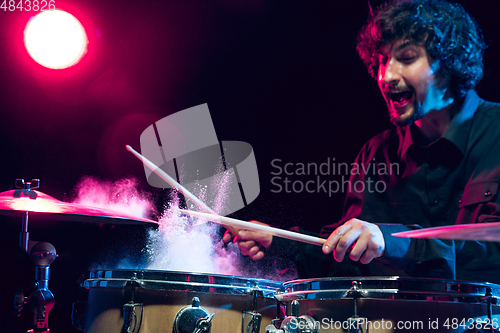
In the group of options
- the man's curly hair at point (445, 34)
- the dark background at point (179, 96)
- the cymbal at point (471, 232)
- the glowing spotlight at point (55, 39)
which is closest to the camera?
the cymbal at point (471, 232)

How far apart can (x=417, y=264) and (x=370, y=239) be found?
0.96ft

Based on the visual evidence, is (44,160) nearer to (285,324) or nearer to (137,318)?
(137,318)

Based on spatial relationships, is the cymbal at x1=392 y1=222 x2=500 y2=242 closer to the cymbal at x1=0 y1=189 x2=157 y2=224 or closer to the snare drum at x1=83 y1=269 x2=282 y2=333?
the snare drum at x1=83 y1=269 x2=282 y2=333

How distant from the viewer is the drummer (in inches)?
76.6

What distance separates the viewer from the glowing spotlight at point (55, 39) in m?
2.51

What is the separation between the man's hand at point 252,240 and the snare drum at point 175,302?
26 cm

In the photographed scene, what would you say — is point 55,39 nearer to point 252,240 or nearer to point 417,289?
point 252,240

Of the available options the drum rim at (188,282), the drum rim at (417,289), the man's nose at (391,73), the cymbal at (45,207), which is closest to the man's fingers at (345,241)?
the drum rim at (417,289)

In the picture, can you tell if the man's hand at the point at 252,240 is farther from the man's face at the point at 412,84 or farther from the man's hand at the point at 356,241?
the man's face at the point at 412,84

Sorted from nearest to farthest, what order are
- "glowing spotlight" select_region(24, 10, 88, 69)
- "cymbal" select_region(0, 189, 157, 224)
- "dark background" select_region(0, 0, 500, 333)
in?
"cymbal" select_region(0, 189, 157, 224) < "dark background" select_region(0, 0, 500, 333) < "glowing spotlight" select_region(24, 10, 88, 69)

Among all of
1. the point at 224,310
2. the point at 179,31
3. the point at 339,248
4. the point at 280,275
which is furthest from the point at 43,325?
the point at 179,31

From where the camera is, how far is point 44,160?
249cm

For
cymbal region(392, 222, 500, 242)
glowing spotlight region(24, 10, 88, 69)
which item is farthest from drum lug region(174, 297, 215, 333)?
glowing spotlight region(24, 10, 88, 69)

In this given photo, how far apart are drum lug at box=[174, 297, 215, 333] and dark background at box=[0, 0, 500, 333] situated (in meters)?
1.00
